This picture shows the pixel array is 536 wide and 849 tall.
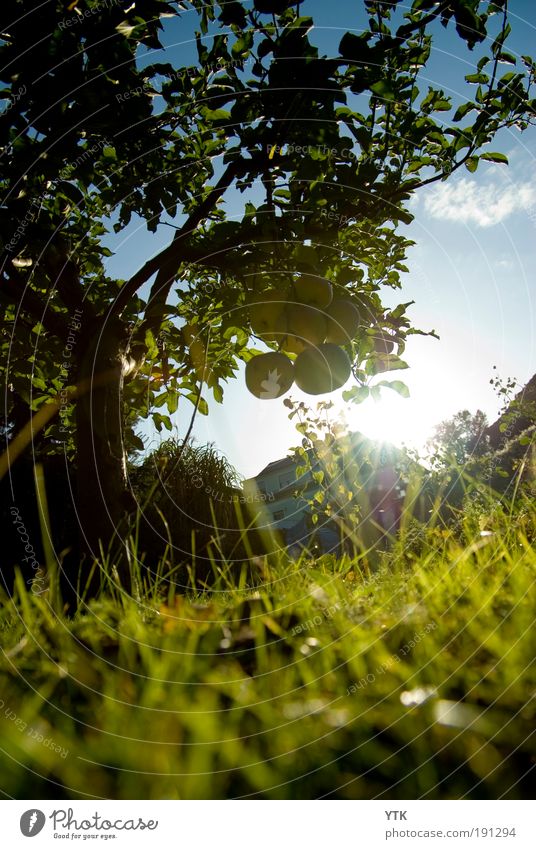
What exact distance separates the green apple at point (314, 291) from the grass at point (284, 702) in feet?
5.85

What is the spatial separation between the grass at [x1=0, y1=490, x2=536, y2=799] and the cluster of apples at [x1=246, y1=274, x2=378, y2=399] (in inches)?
56.1

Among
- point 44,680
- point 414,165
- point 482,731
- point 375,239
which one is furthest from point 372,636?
point 375,239

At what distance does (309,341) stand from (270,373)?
31 cm

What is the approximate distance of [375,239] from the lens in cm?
389

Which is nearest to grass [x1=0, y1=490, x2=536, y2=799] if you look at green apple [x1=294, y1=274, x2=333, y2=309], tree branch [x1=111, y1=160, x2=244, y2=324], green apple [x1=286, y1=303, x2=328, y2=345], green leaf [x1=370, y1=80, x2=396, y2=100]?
green apple [x1=286, y1=303, x2=328, y2=345]

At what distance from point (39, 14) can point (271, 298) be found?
1.76 metres

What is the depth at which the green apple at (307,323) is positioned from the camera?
2.88m

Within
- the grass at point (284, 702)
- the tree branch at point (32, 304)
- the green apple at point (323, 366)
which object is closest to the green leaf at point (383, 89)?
the green apple at point (323, 366)

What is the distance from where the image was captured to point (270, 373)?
2969 mm

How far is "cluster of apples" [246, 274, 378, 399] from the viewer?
2887 millimetres

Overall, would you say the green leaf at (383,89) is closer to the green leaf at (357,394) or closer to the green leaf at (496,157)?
the green leaf at (496,157)

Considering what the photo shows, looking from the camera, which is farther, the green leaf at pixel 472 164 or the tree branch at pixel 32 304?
the tree branch at pixel 32 304

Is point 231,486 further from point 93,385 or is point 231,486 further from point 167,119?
point 167,119

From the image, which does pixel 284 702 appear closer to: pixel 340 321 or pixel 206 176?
pixel 340 321
